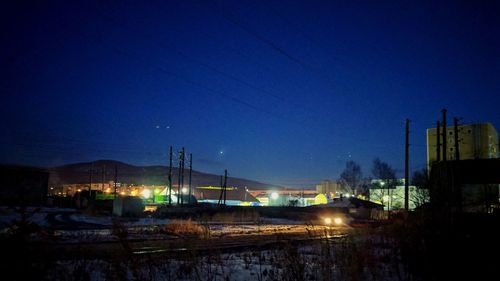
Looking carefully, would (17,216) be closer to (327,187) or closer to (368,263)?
(368,263)

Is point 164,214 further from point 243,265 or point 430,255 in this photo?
point 430,255

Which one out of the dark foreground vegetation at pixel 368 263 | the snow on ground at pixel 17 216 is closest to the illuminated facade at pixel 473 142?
the snow on ground at pixel 17 216

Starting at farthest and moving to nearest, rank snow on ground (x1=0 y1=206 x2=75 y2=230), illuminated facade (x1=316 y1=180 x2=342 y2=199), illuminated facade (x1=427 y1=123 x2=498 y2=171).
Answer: illuminated facade (x1=316 y1=180 x2=342 y2=199), illuminated facade (x1=427 y1=123 x2=498 y2=171), snow on ground (x1=0 y1=206 x2=75 y2=230)

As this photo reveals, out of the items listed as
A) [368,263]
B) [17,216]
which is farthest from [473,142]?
[368,263]

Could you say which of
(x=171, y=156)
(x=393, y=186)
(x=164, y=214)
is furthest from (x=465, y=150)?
(x=164, y=214)

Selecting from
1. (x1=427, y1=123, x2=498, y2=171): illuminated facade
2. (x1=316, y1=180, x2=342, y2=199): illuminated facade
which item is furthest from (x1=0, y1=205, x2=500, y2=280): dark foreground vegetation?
(x1=316, y1=180, x2=342, y2=199): illuminated facade

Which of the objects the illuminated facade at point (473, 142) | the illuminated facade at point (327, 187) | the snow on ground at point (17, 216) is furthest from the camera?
the illuminated facade at point (327, 187)

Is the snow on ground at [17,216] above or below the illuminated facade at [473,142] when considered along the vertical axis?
below

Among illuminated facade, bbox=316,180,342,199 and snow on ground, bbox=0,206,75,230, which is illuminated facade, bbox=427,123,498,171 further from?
snow on ground, bbox=0,206,75,230

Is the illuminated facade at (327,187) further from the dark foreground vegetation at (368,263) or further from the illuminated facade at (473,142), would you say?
the dark foreground vegetation at (368,263)

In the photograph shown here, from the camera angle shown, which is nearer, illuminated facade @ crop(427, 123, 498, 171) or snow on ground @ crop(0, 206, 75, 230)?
snow on ground @ crop(0, 206, 75, 230)

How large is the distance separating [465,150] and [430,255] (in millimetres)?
105062

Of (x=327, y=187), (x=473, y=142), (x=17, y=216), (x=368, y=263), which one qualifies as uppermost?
(x=473, y=142)

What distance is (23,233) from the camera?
4.19 meters
